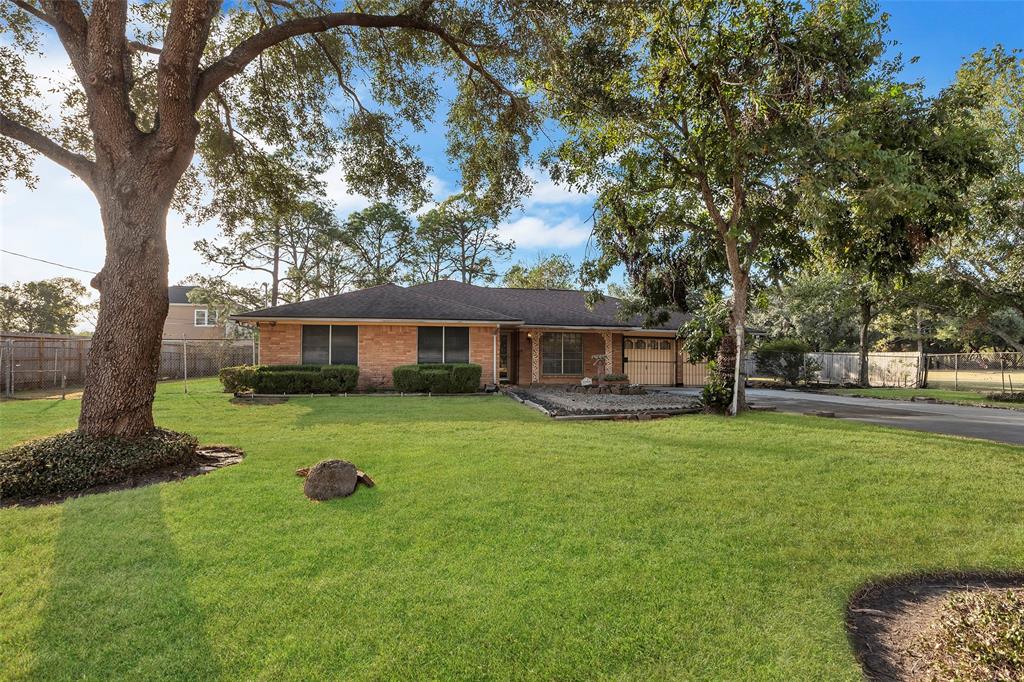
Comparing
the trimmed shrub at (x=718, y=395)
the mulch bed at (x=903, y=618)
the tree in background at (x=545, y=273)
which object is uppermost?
the tree in background at (x=545, y=273)

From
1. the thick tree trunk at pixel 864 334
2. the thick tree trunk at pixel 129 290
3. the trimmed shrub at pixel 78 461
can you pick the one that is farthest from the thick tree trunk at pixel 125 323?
the thick tree trunk at pixel 864 334

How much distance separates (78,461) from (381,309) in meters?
11.1

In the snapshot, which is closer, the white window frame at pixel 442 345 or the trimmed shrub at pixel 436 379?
the trimmed shrub at pixel 436 379

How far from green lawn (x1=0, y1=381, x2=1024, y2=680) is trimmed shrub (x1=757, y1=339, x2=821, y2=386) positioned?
1494 centimetres

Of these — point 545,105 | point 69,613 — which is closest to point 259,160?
point 545,105

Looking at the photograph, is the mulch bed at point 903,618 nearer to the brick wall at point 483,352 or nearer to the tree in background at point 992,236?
the brick wall at point 483,352

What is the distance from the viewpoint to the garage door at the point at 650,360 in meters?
19.9

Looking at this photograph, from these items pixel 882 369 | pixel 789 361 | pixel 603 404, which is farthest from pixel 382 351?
pixel 882 369

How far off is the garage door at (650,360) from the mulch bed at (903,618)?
16.4 meters

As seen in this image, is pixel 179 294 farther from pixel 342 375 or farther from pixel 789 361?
pixel 789 361

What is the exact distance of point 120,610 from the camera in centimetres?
290

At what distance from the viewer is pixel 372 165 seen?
10.8 m

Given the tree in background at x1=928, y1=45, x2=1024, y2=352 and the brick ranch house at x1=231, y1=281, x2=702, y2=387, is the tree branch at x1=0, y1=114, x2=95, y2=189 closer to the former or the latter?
the brick ranch house at x1=231, y1=281, x2=702, y2=387

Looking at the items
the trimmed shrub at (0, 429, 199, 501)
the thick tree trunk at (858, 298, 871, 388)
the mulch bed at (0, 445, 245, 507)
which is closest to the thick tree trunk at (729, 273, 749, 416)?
the mulch bed at (0, 445, 245, 507)
